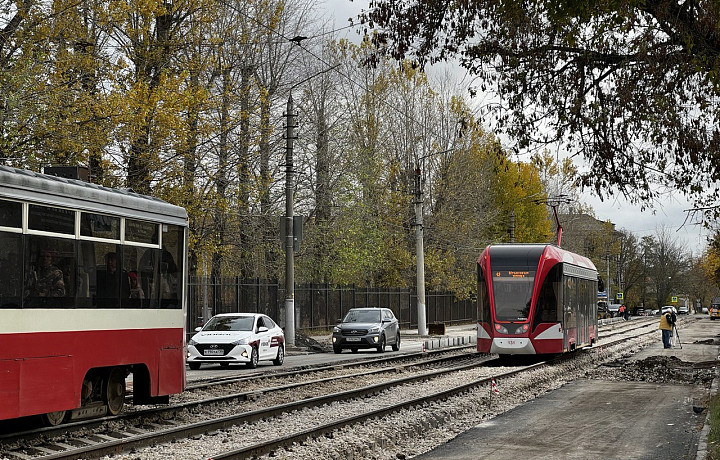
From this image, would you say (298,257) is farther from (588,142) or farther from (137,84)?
(588,142)

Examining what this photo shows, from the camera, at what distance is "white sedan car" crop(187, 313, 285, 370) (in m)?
23.7

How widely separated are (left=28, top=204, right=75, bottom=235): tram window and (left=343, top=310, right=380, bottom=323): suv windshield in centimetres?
A: 2181

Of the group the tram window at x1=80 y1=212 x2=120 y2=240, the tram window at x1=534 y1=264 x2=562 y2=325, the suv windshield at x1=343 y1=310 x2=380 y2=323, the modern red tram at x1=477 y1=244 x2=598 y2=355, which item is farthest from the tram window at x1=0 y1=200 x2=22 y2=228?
the suv windshield at x1=343 y1=310 x2=380 y2=323

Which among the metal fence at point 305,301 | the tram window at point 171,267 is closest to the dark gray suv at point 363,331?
the metal fence at point 305,301

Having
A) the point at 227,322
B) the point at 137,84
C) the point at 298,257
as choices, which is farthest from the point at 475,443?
the point at 298,257

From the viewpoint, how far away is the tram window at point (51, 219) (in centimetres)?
1065

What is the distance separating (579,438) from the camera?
41.5 ft

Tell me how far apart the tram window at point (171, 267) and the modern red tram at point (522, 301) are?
1284 cm

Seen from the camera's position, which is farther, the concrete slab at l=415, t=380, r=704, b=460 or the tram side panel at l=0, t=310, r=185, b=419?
the concrete slab at l=415, t=380, r=704, b=460

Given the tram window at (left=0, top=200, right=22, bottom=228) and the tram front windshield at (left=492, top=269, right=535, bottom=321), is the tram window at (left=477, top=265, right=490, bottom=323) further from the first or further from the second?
the tram window at (left=0, top=200, right=22, bottom=228)

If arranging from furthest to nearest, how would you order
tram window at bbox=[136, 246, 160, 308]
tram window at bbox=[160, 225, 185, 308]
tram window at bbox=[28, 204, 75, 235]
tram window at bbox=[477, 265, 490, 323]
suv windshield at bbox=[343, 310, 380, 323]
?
suv windshield at bbox=[343, 310, 380, 323]
tram window at bbox=[477, 265, 490, 323]
tram window at bbox=[160, 225, 185, 308]
tram window at bbox=[136, 246, 160, 308]
tram window at bbox=[28, 204, 75, 235]

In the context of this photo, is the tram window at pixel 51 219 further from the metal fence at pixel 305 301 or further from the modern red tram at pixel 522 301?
the metal fence at pixel 305 301

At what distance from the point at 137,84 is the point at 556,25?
14183 millimetres

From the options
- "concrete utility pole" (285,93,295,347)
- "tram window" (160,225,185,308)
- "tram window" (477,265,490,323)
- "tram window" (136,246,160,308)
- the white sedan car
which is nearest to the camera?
"tram window" (136,246,160,308)
